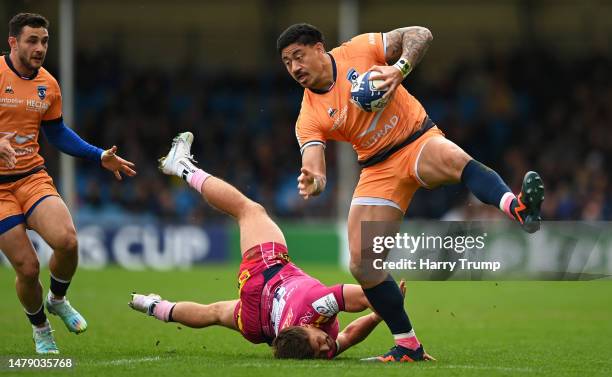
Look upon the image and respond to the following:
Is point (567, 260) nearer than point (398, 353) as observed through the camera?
No

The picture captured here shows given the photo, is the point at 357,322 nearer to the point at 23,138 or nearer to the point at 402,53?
the point at 402,53

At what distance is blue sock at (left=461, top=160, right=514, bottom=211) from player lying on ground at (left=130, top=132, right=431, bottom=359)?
1239 mm

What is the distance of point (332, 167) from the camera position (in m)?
25.3

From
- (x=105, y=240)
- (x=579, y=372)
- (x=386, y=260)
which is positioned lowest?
(x=105, y=240)

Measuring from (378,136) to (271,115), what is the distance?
17.4 metres

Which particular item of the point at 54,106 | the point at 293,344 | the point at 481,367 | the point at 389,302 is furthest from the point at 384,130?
the point at 54,106

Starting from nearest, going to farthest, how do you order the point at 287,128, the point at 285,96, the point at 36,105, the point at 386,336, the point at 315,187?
1. the point at 315,187
2. the point at 36,105
3. the point at 386,336
4. the point at 287,128
5. the point at 285,96

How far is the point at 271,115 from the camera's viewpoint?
2608 cm

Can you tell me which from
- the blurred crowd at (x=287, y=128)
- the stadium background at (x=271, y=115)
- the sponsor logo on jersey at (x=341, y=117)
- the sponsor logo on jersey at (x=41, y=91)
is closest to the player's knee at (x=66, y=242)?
the sponsor logo on jersey at (x=41, y=91)

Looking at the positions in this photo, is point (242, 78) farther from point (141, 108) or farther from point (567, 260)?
point (567, 260)

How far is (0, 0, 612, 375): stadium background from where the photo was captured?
21484 millimetres

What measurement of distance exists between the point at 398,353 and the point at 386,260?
0.75m

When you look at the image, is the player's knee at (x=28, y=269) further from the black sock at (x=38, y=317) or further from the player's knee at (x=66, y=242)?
the black sock at (x=38, y=317)

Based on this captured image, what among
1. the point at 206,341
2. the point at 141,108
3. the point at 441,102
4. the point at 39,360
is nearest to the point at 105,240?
the point at 141,108
